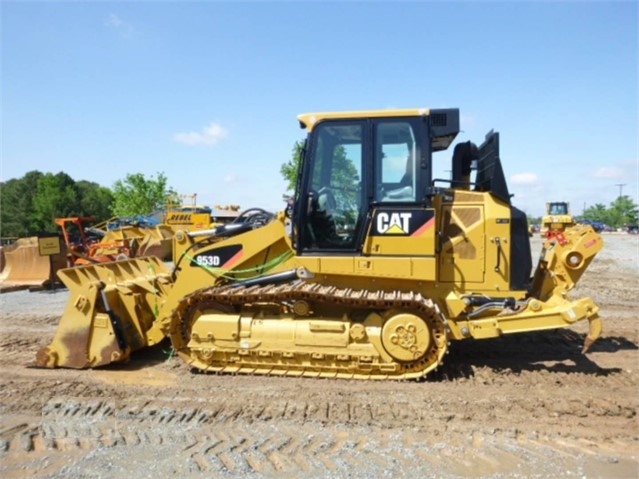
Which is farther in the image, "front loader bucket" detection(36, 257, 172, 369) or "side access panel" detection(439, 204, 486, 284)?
"front loader bucket" detection(36, 257, 172, 369)

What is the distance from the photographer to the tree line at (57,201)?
47.6 metres

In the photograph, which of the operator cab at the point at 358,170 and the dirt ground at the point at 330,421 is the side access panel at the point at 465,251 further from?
the dirt ground at the point at 330,421

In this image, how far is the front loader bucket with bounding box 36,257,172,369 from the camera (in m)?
5.45

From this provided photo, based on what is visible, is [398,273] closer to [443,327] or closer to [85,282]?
[443,327]

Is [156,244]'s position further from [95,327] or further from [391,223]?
[391,223]

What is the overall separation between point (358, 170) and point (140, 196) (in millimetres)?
46412

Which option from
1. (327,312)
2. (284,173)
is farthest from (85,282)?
(284,173)

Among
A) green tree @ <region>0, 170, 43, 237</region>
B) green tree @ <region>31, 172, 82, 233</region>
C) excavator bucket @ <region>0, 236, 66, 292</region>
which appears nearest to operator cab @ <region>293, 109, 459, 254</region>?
excavator bucket @ <region>0, 236, 66, 292</region>

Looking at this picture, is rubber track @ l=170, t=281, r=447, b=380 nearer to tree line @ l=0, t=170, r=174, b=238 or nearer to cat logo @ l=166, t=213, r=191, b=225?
cat logo @ l=166, t=213, r=191, b=225

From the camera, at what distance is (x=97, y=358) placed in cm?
545

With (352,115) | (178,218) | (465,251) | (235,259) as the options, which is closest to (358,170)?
(352,115)

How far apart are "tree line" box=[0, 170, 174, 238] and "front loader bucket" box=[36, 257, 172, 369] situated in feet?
141

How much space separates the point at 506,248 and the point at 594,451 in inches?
88.3

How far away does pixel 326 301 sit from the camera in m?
5.03
